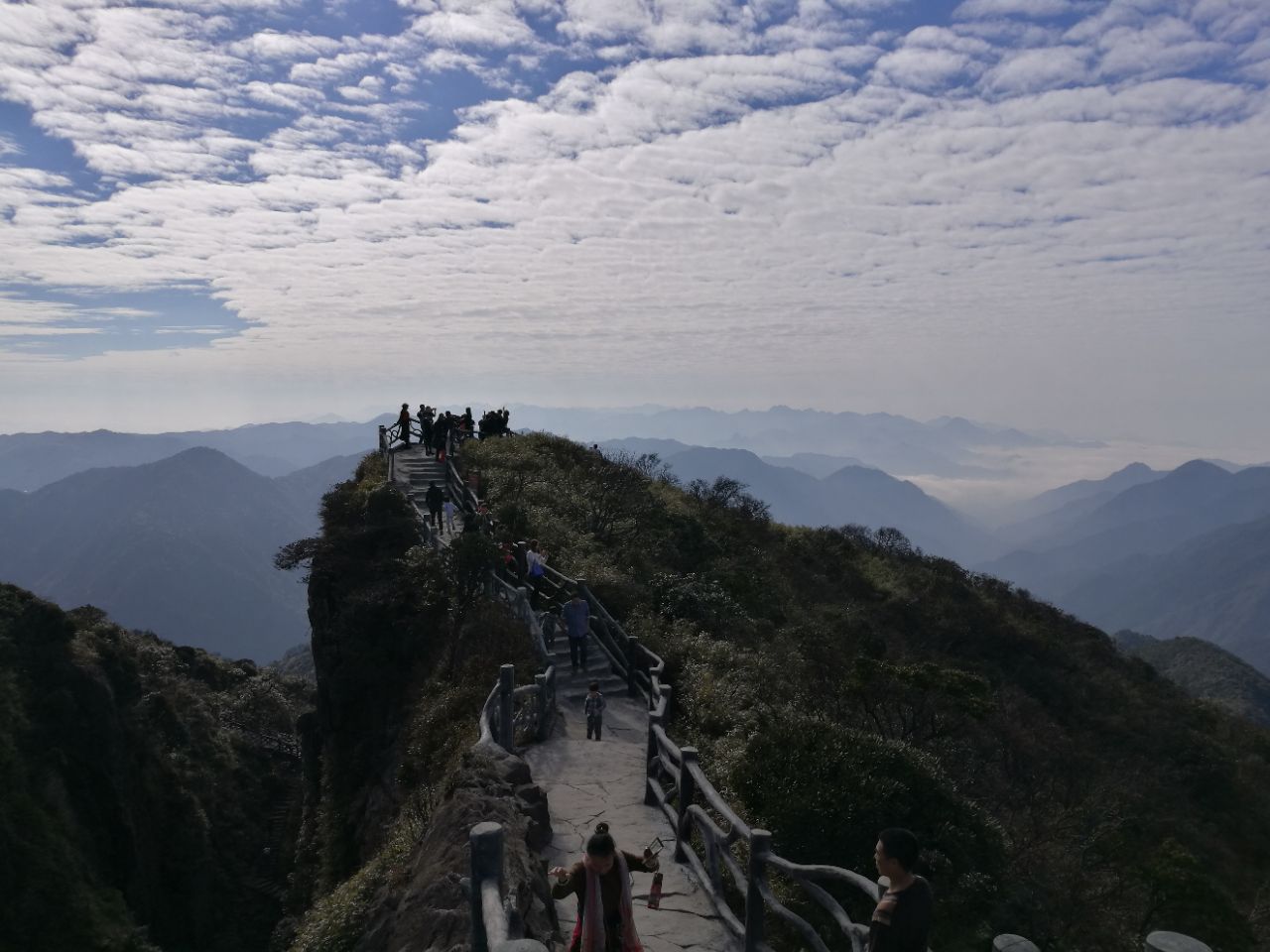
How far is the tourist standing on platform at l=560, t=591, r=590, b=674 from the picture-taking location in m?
15.9

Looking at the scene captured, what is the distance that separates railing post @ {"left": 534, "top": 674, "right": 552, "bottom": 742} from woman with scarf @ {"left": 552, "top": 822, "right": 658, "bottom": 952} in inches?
301

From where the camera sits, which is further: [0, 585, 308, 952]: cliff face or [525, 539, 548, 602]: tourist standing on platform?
[0, 585, 308, 952]: cliff face

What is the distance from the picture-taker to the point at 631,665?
16.4 m

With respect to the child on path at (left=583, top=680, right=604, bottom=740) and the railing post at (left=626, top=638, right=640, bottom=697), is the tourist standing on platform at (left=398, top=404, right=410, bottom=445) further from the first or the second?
the child on path at (left=583, top=680, right=604, bottom=740)

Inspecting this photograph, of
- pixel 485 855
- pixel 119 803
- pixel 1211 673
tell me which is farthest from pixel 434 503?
pixel 1211 673

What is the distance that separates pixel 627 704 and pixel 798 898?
6294 mm

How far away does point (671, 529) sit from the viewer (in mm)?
30219

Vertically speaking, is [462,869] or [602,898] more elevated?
[602,898]

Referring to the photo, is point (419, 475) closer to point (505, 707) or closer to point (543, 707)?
point (543, 707)

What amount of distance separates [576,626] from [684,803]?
7292mm

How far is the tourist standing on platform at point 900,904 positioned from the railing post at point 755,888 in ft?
7.10

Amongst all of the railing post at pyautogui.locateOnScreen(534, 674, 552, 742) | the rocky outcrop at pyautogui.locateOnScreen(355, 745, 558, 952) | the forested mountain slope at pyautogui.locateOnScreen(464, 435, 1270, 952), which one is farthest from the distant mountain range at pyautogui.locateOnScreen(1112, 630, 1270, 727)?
the rocky outcrop at pyautogui.locateOnScreen(355, 745, 558, 952)

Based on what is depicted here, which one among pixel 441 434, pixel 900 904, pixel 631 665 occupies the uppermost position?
pixel 441 434

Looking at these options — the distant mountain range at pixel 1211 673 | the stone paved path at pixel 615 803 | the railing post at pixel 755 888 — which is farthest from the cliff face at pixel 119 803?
the distant mountain range at pixel 1211 673
